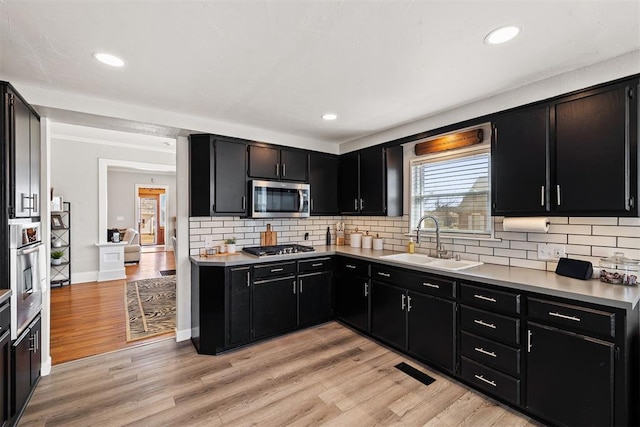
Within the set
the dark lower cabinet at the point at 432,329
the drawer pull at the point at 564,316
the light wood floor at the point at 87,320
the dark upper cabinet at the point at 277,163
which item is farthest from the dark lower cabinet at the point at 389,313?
the light wood floor at the point at 87,320

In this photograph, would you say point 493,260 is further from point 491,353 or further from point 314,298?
point 314,298

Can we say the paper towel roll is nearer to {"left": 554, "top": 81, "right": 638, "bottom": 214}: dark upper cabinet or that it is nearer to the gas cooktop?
{"left": 554, "top": 81, "right": 638, "bottom": 214}: dark upper cabinet

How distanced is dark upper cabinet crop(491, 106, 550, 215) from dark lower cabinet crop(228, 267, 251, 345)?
8.05ft

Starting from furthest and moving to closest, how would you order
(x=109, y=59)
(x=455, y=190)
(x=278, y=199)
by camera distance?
1. (x=278, y=199)
2. (x=455, y=190)
3. (x=109, y=59)

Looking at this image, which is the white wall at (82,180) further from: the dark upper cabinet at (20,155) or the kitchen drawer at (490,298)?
the kitchen drawer at (490,298)

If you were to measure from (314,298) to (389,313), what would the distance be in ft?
3.08

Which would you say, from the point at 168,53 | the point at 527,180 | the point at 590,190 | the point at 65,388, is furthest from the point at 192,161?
the point at 590,190

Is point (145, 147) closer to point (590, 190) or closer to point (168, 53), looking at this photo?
point (168, 53)

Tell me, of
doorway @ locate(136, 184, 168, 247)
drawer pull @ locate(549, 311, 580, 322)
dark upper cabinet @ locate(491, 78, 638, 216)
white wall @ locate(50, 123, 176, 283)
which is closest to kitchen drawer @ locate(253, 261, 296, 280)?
dark upper cabinet @ locate(491, 78, 638, 216)

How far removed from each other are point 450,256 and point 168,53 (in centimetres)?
300

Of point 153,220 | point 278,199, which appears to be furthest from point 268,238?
point 153,220

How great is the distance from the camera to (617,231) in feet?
6.78

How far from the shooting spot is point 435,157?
3273 millimetres

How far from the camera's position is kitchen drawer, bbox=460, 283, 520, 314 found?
2077 millimetres
